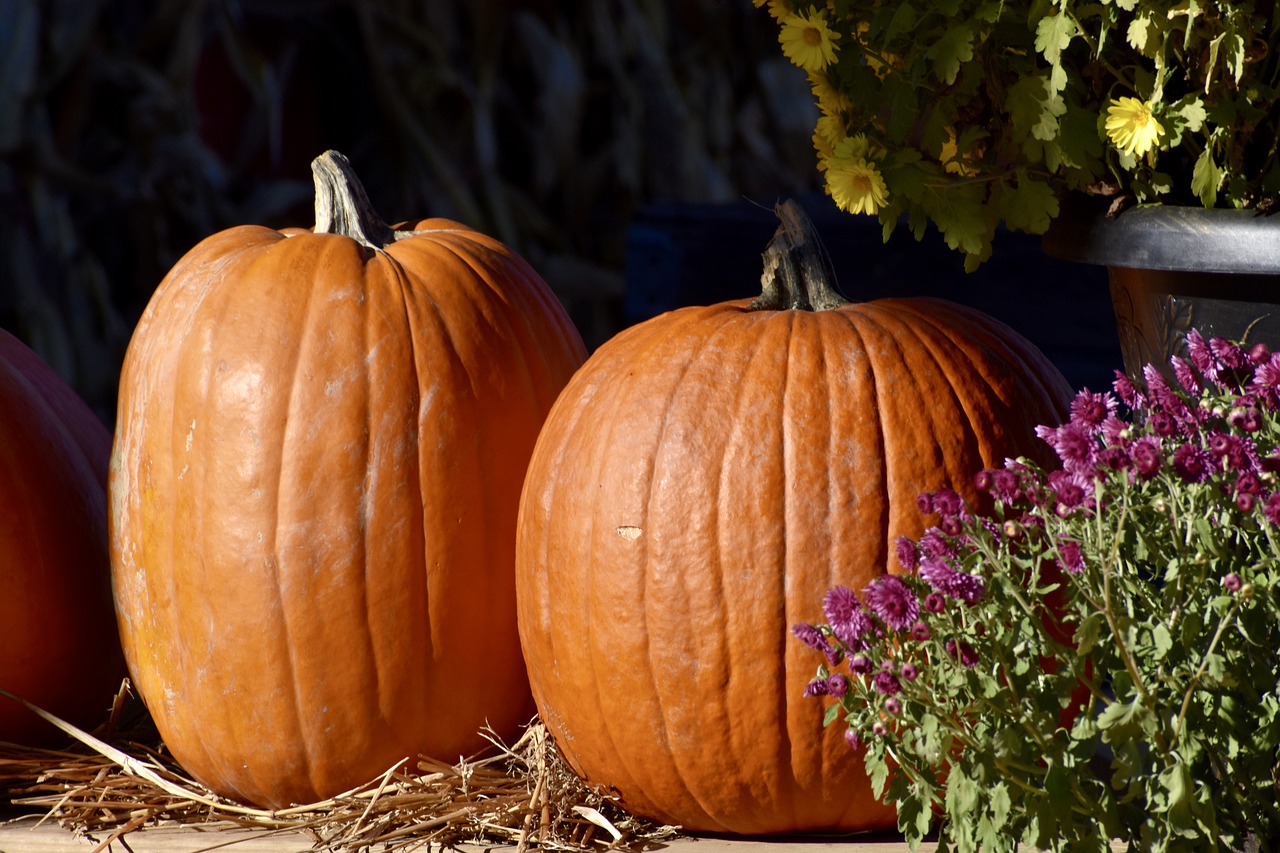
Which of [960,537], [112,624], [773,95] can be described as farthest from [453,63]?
[960,537]

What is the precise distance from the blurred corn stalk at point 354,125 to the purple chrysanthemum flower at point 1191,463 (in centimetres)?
285

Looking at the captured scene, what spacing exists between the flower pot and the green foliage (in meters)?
0.03

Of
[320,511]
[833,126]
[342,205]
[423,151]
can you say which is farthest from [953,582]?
[423,151]

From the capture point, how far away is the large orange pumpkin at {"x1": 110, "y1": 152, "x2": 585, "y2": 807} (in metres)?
1.41

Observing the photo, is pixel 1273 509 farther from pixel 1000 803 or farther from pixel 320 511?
pixel 320 511

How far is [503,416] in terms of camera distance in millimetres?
1488

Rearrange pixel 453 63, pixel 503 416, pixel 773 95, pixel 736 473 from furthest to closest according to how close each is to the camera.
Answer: pixel 773 95
pixel 453 63
pixel 503 416
pixel 736 473

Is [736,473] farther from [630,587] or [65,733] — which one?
[65,733]

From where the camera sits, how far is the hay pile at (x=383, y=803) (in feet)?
4.44

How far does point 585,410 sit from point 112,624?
0.73 metres

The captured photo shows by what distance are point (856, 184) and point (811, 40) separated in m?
0.14

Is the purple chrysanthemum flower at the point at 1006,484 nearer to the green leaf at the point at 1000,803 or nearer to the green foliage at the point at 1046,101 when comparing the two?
the green leaf at the point at 1000,803

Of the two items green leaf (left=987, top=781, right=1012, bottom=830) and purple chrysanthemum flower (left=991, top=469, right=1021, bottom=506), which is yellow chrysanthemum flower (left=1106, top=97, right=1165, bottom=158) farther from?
green leaf (left=987, top=781, right=1012, bottom=830)

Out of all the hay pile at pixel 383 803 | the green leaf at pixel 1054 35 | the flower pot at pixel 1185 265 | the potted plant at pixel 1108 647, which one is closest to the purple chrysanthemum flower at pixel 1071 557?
the potted plant at pixel 1108 647
